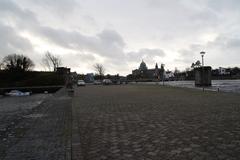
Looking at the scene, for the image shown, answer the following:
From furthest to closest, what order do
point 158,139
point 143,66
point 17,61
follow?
1. point 143,66
2. point 17,61
3. point 158,139

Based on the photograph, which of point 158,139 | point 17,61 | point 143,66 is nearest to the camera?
point 158,139

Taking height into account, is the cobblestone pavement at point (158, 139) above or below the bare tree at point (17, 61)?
below

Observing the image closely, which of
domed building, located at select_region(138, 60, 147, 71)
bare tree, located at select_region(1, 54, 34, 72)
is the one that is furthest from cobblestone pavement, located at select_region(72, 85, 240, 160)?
domed building, located at select_region(138, 60, 147, 71)

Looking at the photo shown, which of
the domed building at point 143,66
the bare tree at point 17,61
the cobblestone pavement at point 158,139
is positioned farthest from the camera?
the domed building at point 143,66

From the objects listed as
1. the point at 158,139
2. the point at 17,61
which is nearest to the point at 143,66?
the point at 17,61

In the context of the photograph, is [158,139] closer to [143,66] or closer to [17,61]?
[17,61]

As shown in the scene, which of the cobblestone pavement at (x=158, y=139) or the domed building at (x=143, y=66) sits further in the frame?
the domed building at (x=143, y=66)

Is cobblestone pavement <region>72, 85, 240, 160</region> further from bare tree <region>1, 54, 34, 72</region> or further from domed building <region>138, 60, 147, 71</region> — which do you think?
domed building <region>138, 60, 147, 71</region>

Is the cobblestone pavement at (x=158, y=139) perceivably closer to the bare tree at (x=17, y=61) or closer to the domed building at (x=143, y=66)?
the bare tree at (x=17, y=61)

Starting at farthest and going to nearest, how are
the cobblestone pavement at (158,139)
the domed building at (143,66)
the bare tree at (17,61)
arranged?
the domed building at (143,66) < the bare tree at (17,61) < the cobblestone pavement at (158,139)

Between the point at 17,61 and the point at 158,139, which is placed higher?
the point at 17,61

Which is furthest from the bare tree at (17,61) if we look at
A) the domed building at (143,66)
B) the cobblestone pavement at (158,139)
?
the cobblestone pavement at (158,139)

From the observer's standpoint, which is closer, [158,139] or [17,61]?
[158,139]

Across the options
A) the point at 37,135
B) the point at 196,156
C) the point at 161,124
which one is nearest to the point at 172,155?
the point at 196,156
